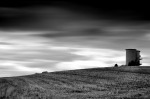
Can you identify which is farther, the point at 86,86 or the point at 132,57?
the point at 132,57

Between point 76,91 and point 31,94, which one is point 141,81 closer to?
point 76,91

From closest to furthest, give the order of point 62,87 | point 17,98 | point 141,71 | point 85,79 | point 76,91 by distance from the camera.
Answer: point 17,98 → point 76,91 → point 62,87 → point 85,79 → point 141,71

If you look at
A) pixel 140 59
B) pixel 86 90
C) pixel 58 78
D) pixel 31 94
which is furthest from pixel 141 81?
pixel 140 59

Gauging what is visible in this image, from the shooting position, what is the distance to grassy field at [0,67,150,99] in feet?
85.9

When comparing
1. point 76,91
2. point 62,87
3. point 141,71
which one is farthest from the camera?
point 141,71

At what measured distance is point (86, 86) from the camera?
32938 mm

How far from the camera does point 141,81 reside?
1363 inches

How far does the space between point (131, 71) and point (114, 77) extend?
206 inches

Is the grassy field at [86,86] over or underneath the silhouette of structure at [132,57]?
underneath

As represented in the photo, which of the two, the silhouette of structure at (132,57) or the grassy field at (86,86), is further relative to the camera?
the silhouette of structure at (132,57)

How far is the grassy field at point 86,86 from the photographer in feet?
85.9

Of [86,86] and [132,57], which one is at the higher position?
[132,57]

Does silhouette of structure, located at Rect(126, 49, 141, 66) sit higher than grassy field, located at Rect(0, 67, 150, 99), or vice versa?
silhouette of structure, located at Rect(126, 49, 141, 66)

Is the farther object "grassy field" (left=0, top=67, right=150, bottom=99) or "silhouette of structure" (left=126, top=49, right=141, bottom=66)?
→ "silhouette of structure" (left=126, top=49, right=141, bottom=66)
